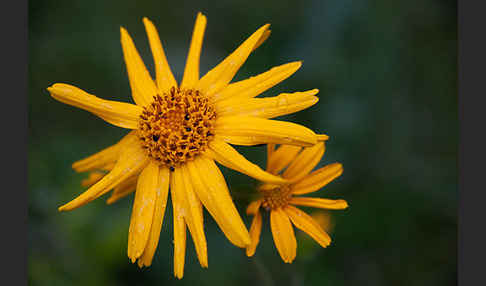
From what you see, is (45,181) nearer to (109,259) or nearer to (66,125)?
(66,125)

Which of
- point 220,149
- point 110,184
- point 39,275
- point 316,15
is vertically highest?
point 316,15

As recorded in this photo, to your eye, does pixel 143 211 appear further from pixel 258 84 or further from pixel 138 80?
pixel 258 84

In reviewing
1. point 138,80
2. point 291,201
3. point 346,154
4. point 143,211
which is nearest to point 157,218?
point 143,211

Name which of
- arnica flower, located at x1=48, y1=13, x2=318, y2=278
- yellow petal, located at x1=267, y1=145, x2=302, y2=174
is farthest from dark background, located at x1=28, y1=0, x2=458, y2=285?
arnica flower, located at x1=48, y1=13, x2=318, y2=278

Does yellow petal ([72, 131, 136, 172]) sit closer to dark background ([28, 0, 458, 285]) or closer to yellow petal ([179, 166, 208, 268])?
yellow petal ([179, 166, 208, 268])

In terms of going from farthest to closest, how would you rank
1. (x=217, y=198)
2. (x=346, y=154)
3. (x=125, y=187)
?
(x=346, y=154) → (x=125, y=187) → (x=217, y=198)

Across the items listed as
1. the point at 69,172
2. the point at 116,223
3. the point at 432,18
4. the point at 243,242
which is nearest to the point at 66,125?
the point at 69,172
